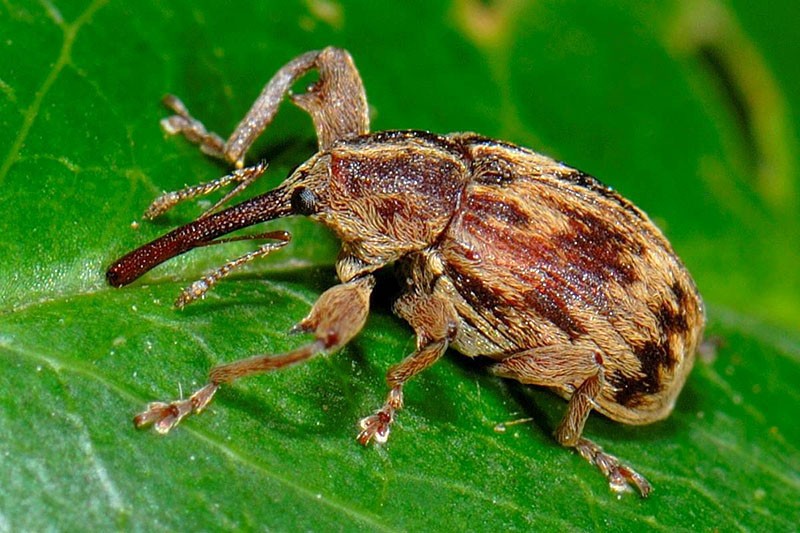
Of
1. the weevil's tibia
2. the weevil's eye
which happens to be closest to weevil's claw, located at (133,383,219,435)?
the weevil's eye

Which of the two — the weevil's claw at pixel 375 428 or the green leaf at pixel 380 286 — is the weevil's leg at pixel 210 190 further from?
the weevil's claw at pixel 375 428

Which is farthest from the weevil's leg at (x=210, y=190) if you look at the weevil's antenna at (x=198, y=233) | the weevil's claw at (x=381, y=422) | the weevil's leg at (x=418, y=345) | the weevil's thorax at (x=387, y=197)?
the weevil's claw at (x=381, y=422)

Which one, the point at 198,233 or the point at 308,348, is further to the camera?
the point at 198,233

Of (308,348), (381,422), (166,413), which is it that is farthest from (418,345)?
(166,413)

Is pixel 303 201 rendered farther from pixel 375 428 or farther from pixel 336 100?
pixel 375 428

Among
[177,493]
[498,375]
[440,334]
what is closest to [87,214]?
[177,493]

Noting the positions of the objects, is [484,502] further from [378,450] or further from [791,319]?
[791,319]
